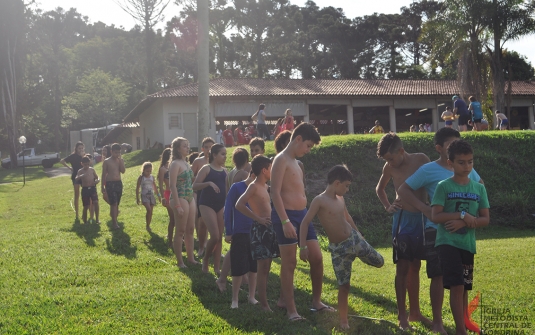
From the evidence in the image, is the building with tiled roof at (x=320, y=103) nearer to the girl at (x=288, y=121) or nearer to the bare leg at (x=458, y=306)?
the girl at (x=288, y=121)

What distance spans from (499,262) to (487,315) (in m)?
4.19

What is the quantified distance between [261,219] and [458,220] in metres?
2.22

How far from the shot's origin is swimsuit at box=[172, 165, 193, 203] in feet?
29.7

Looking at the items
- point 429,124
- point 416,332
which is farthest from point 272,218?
point 429,124

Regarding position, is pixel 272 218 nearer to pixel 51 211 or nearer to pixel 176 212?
pixel 176 212

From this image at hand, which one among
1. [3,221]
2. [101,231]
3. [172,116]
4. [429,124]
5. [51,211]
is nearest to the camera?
[101,231]

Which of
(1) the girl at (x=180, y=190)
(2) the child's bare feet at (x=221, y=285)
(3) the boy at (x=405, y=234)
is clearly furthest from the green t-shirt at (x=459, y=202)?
(1) the girl at (x=180, y=190)

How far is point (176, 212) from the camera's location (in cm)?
898

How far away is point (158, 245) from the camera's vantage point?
1156 centimetres

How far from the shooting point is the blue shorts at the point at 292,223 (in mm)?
6348

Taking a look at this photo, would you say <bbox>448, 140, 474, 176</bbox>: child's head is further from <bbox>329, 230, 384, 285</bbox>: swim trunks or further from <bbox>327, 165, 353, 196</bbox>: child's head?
<bbox>329, 230, 384, 285</bbox>: swim trunks

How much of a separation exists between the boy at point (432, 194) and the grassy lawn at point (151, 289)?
1.12 ft

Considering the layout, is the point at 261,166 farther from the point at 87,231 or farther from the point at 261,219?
the point at 87,231

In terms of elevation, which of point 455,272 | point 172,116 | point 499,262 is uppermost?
point 172,116
